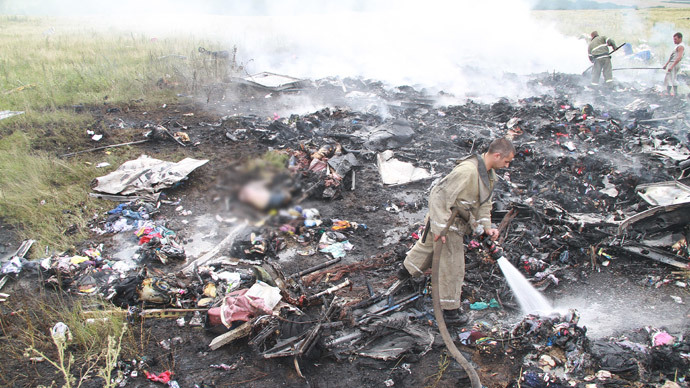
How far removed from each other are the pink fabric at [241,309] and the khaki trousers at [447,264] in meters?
1.57

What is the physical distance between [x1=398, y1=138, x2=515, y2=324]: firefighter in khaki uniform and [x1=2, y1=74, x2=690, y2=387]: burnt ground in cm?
42

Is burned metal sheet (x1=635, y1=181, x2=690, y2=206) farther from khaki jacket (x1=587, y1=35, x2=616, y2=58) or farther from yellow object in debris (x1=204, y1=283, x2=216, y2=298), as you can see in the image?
khaki jacket (x1=587, y1=35, x2=616, y2=58)

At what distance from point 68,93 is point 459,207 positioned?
1134cm

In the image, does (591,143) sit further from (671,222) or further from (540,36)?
(540,36)

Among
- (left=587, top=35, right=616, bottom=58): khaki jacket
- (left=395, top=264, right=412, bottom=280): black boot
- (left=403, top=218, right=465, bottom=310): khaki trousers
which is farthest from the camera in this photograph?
(left=587, top=35, right=616, bottom=58): khaki jacket

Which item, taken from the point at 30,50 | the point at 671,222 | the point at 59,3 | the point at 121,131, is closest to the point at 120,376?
the point at 671,222

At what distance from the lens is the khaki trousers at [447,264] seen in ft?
11.4

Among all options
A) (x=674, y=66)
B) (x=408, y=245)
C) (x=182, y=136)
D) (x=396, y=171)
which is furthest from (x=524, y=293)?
(x=674, y=66)

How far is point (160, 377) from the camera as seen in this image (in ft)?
9.80

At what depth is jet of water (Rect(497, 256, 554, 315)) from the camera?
12.6 feet

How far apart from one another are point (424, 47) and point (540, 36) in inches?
274

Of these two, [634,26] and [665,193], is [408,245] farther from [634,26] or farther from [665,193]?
[634,26]

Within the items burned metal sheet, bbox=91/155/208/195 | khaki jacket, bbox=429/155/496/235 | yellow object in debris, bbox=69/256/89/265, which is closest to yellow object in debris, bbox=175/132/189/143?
burned metal sheet, bbox=91/155/208/195

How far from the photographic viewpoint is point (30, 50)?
45.3ft
